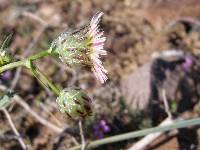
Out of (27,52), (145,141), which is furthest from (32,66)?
(27,52)

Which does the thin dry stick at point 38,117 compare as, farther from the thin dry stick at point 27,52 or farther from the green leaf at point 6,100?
the green leaf at point 6,100

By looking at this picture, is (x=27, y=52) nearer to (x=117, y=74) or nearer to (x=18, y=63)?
(x=117, y=74)

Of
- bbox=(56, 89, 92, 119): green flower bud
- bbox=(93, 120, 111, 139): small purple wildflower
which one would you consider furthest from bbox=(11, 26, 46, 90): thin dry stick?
bbox=(56, 89, 92, 119): green flower bud

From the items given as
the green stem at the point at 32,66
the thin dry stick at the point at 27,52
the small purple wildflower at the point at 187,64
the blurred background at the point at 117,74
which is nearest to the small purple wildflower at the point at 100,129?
the blurred background at the point at 117,74

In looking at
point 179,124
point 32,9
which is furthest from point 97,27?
point 32,9

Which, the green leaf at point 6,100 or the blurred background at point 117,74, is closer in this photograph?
the green leaf at point 6,100

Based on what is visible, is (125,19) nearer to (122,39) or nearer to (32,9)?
(122,39)
